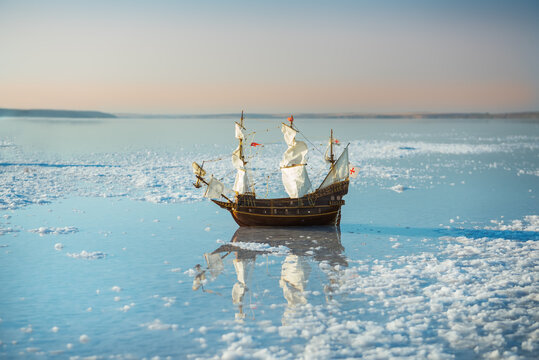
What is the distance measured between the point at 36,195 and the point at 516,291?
959 inches

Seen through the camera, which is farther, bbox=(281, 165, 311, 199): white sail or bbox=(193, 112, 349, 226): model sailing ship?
bbox=(281, 165, 311, 199): white sail

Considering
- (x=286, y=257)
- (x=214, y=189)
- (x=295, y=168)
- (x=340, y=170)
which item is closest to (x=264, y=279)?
(x=286, y=257)

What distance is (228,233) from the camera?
21.5 metres

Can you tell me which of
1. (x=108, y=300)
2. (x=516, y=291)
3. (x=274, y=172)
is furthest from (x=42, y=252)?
(x=274, y=172)

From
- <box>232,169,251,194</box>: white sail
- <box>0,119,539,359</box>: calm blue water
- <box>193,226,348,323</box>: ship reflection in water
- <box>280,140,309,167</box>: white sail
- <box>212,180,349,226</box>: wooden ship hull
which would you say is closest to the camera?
<box>0,119,539,359</box>: calm blue water

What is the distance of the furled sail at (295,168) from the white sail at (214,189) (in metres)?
2.87

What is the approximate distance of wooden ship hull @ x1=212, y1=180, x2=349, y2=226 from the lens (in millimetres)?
21812

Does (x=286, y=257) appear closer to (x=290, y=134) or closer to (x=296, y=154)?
(x=296, y=154)

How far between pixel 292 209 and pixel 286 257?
422 cm

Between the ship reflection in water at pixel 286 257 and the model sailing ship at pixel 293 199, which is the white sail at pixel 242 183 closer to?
the model sailing ship at pixel 293 199

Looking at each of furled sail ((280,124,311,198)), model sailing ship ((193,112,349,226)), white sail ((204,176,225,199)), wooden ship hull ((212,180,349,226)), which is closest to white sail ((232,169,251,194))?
model sailing ship ((193,112,349,226))

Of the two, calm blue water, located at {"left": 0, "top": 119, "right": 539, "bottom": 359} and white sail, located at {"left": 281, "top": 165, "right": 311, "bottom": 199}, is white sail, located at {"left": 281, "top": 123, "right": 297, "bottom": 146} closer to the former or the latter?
white sail, located at {"left": 281, "top": 165, "right": 311, "bottom": 199}

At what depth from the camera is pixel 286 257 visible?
17.8 m

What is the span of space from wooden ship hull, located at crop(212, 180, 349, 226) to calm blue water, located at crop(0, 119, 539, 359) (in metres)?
0.84
